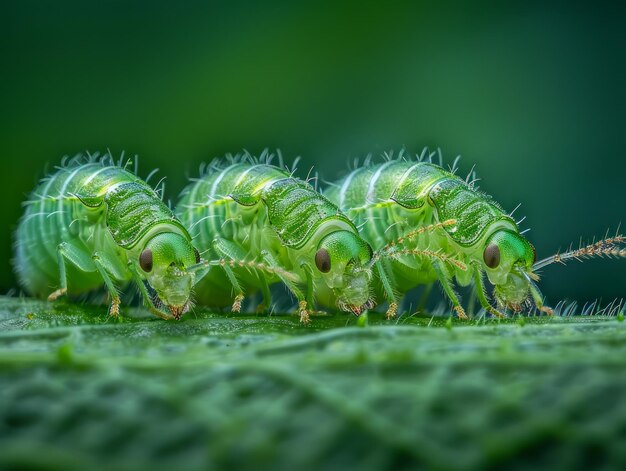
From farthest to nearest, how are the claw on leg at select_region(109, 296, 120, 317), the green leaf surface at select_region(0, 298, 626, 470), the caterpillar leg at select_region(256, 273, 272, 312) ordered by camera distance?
1. the caterpillar leg at select_region(256, 273, 272, 312)
2. the claw on leg at select_region(109, 296, 120, 317)
3. the green leaf surface at select_region(0, 298, 626, 470)

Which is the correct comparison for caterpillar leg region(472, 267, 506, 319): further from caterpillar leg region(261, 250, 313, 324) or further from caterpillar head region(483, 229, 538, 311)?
caterpillar leg region(261, 250, 313, 324)

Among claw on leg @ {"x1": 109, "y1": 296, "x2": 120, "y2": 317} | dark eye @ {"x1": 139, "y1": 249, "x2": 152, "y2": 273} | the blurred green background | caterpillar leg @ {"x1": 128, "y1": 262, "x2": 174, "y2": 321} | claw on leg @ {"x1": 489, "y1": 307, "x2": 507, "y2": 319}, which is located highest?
the blurred green background

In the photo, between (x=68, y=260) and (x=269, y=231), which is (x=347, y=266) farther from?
(x=68, y=260)

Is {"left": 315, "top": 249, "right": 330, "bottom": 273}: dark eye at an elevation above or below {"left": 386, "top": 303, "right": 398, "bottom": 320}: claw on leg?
above

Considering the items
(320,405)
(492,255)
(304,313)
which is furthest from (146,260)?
(320,405)

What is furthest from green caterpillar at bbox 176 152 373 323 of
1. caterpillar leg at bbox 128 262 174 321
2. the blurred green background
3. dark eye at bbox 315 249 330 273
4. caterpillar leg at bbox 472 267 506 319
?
the blurred green background

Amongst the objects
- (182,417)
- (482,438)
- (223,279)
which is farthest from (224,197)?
(482,438)

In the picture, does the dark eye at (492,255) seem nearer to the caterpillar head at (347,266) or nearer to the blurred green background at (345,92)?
the caterpillar head at (347,266)

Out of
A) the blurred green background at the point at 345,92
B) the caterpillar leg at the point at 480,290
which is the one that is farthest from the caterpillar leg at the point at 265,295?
the blurred green background at the point at 345,92
